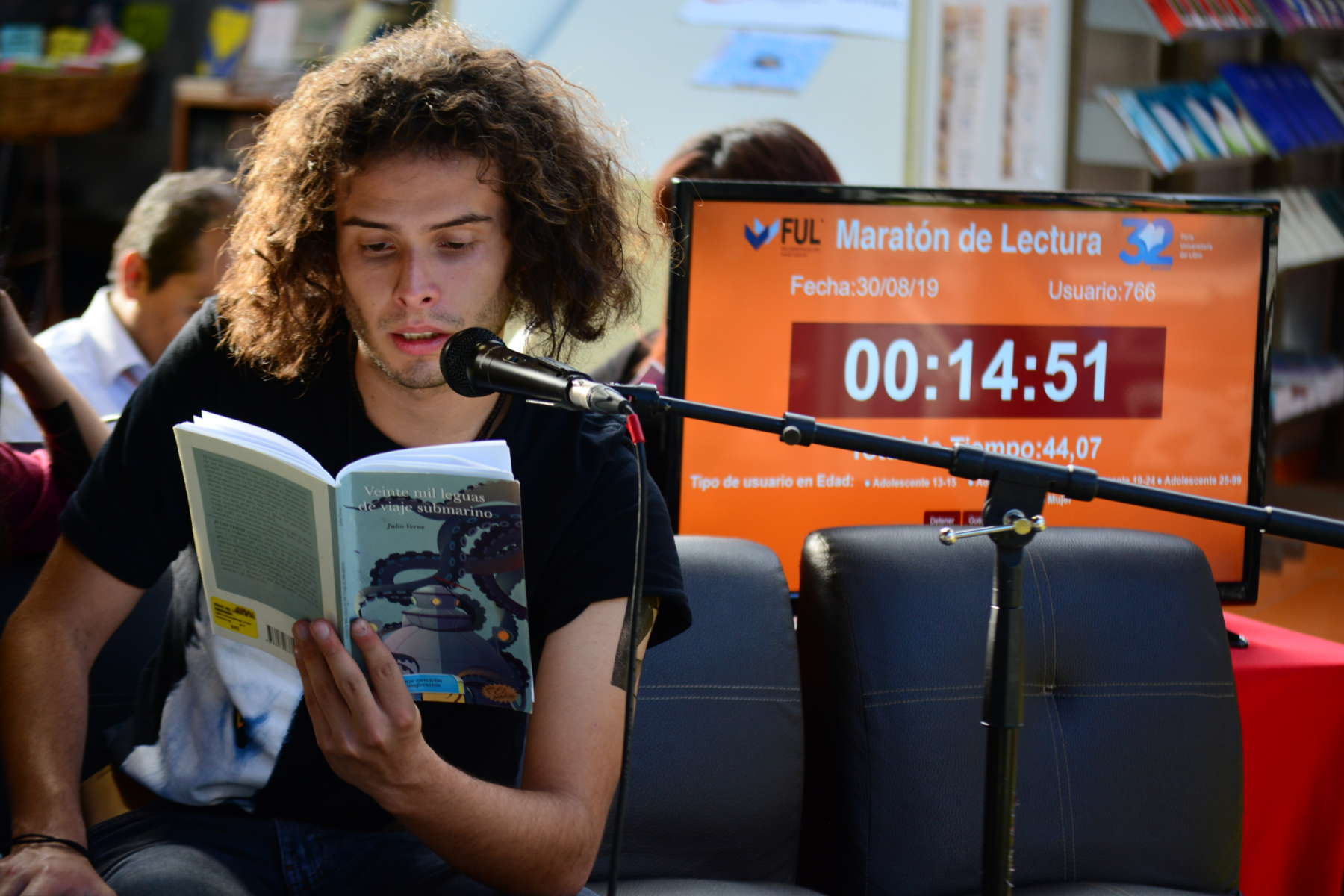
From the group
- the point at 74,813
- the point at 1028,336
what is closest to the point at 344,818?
the point at 74,813

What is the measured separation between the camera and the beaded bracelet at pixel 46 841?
4.02 ft

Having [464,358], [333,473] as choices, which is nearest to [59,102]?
[333,473]

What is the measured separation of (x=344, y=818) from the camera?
1.32m

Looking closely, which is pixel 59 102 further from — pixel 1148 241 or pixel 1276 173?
pixel 1276 173

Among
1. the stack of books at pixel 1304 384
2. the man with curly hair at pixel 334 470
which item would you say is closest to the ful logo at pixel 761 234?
the man with curly hair at pixel 334 470

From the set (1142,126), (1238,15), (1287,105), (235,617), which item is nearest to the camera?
(235,617)

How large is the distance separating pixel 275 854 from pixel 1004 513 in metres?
0.75

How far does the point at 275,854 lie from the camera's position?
50.5 inches

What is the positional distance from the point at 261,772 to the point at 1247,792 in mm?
1320

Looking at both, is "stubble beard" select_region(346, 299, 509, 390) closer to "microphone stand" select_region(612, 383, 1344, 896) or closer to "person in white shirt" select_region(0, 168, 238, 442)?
"microphone stand" select_region(612, 383, 1344, 896)

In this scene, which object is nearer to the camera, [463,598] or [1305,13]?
[463,598]

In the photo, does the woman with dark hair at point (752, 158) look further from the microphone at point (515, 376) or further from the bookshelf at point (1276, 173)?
the bookshelf at point (1276, 173)

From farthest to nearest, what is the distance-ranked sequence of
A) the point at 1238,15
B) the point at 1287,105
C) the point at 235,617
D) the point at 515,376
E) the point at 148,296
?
the point at 1287,105
the point at 1238,15
the point at 148,296
the point at 235,617
the point at 515,376

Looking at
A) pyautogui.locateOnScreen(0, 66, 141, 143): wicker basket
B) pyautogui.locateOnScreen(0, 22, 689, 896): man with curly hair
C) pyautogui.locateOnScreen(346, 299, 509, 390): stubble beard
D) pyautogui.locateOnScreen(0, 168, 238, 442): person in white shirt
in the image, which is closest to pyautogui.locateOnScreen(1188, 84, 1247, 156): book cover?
pyautogui.locateOnScreen(0, 168, 238, 442): person in white shirt
